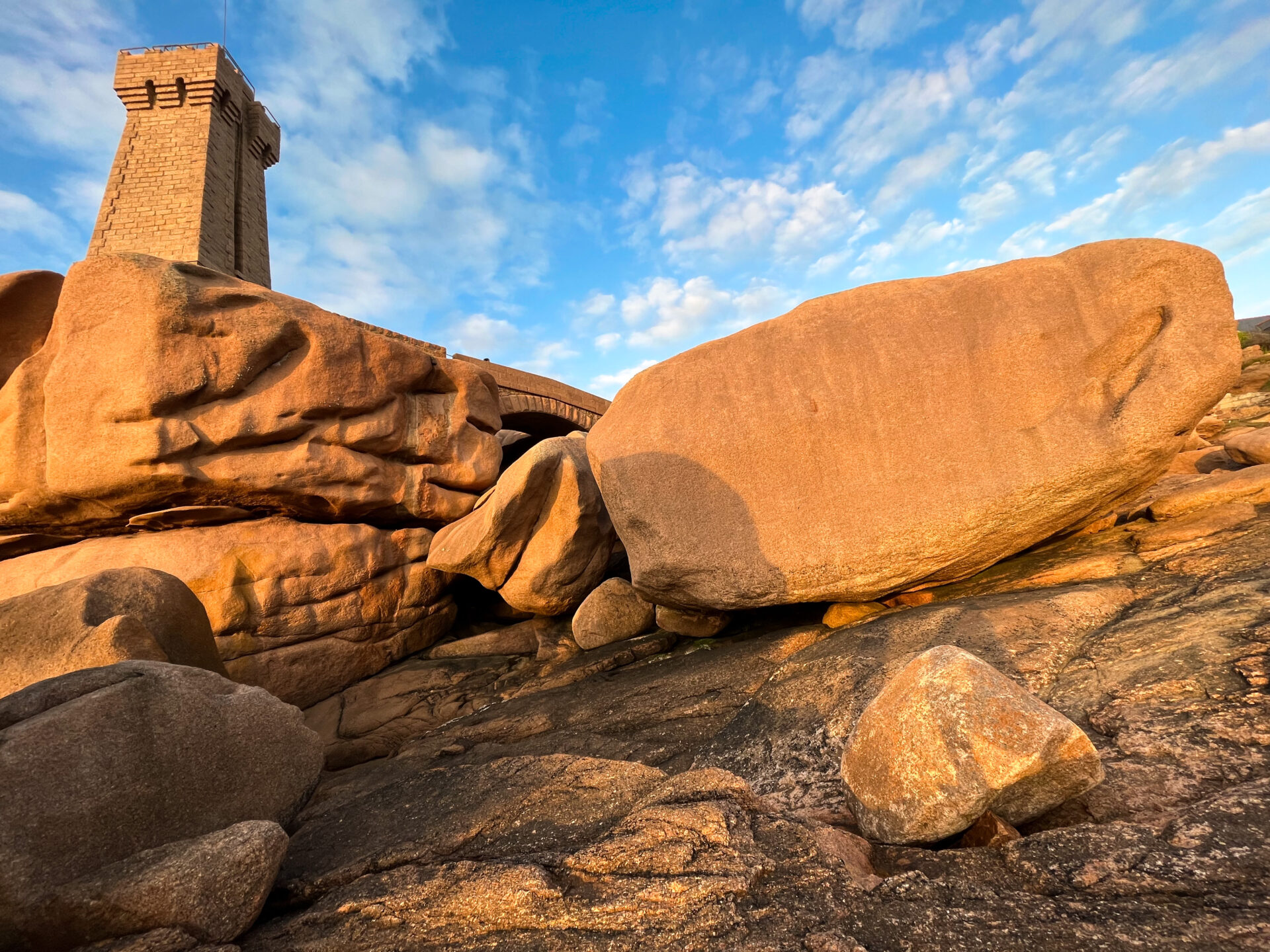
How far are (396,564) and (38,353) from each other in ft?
14.2

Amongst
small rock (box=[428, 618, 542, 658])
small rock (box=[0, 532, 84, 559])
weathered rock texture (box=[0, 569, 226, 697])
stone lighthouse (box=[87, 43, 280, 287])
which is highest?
stone lighthouse (box=[87, 43, 280, 287])

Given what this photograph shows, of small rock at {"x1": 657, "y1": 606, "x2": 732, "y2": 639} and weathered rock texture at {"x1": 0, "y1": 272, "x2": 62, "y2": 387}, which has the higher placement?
weathered rock texture at {"x1": 0, "y1": 272, "x2": 62, "y2": 387}

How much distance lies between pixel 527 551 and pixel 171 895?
4.65 m

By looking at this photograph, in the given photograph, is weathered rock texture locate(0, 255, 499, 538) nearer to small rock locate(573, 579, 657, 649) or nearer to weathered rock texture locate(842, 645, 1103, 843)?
small rock locate(573, 579, 657, 649)

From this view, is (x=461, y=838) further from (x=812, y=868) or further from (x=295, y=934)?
(x=812, y=868)

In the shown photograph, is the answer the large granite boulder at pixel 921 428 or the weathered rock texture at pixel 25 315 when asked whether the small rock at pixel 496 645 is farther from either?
the weathered rock texture at pixel 25 315

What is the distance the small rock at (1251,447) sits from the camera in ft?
20.7

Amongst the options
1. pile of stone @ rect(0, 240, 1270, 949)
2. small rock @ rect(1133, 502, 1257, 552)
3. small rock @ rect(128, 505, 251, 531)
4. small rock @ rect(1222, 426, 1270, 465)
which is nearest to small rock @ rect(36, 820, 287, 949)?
pile of stone @ rect(0, 240, 1270, 949)

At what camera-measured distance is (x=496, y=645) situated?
707 centimetres

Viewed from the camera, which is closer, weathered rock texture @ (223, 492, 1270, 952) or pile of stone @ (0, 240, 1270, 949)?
weathered rock texture @ (223, 492, 1270, 952)

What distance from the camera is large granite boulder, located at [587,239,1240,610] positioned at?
4.36m

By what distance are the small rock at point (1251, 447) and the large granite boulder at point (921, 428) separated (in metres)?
2.73

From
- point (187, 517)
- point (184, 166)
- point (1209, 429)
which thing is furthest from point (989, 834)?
point (184, 166)

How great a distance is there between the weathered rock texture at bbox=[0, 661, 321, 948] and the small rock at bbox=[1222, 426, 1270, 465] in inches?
361
